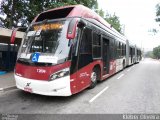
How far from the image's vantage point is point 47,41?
6.60 meters

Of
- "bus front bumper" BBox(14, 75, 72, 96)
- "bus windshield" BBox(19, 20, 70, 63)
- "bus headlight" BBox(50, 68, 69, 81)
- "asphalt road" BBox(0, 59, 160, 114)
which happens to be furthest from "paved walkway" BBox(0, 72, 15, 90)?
"bus headlight" BBox(50, 68, 69, 81)

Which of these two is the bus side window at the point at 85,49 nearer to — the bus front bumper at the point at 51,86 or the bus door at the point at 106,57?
the bus front bumper at the point at 51,86

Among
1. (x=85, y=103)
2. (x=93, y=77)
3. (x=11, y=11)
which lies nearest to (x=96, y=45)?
(x=93, y=77)

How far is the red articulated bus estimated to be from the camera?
6020 mm

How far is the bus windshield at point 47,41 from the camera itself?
631cm

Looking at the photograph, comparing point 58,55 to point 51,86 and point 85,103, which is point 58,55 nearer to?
point 51,86

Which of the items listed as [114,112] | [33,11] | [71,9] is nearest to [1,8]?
[33,11]

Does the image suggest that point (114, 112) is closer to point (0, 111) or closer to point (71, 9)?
point (0, 111)

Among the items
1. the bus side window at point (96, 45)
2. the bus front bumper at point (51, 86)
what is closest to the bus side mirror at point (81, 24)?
the bus side window at point (96, 45)

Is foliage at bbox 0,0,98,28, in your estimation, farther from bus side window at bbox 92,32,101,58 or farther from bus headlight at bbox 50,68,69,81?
bus headlight at bbox 50,68,69,81

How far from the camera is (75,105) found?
6176mm

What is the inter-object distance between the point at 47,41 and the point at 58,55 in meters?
0.77

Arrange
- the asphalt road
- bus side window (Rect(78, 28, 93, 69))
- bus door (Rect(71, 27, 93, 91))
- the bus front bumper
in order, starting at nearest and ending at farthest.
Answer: the asphalt road
the bus front bumper
bus door (Rect(71, 27, 93, 91))
bus side window (Rect(78, 28, 93, 69))

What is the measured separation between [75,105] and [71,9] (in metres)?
3.67
